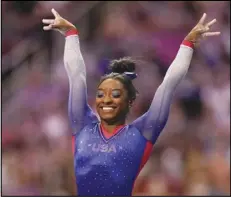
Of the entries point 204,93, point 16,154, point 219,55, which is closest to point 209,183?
point 204,93

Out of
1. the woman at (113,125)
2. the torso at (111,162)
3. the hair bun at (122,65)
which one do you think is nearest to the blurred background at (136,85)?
the hair bun at (122,65)

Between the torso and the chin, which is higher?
the chin

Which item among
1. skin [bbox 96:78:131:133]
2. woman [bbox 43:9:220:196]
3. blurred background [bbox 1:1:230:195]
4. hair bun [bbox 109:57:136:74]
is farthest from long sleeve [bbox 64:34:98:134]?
blurred background [bbox 1:1:230:195]

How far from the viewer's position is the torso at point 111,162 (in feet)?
11.3

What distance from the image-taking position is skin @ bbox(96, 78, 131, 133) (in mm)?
3475

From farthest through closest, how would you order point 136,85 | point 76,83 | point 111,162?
point 136,85 < point 76,83 < point 111,162

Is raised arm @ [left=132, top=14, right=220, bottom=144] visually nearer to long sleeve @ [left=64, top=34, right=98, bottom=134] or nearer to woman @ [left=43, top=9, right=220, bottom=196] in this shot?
woman @ [left=43, top=9, right=220, bottom=196]

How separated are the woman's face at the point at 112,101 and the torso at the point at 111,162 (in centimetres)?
10

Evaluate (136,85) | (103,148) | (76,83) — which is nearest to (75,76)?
(76,83)

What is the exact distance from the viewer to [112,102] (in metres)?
3.47

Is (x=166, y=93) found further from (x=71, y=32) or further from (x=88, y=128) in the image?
(x=71, y=32)

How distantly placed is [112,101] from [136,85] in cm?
295

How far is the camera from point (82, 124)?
11.7ft

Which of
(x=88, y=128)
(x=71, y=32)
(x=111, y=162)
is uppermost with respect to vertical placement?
(x=71, y=32)
